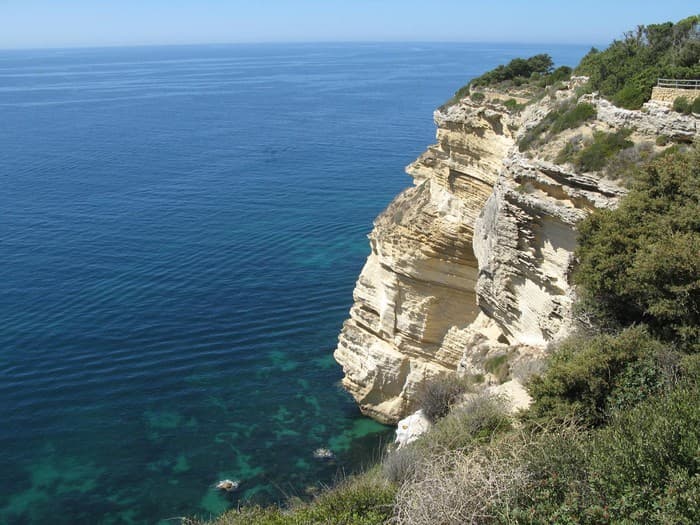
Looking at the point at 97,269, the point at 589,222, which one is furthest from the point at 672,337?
the point at 97,269

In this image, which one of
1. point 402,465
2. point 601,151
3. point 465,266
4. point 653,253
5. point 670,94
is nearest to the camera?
point 402,465

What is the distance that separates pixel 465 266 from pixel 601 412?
1120 centimetres

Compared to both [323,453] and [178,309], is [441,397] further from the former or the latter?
[178,309]

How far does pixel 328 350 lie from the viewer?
95.2 ft

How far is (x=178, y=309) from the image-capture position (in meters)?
32.1

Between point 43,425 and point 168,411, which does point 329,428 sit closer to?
point 168,411

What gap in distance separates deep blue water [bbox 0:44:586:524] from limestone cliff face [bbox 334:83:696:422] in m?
2.70

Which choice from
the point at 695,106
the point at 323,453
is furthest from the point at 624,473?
the point at 323,453

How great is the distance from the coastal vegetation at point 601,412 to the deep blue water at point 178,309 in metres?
7.69

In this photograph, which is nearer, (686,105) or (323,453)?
(686,105)

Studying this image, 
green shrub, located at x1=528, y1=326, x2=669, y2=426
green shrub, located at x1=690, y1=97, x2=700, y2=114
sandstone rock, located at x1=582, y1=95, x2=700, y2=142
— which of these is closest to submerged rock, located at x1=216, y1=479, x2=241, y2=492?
green shrub, located at x1=528, y1=326, x2=669, y2=426

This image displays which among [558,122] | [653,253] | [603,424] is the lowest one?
[603,424]

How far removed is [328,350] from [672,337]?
1824 centimetres

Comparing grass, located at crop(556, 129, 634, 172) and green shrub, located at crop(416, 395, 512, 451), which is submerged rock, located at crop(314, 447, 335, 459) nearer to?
green shrub, located at crop(416, 395, 512, 451)
